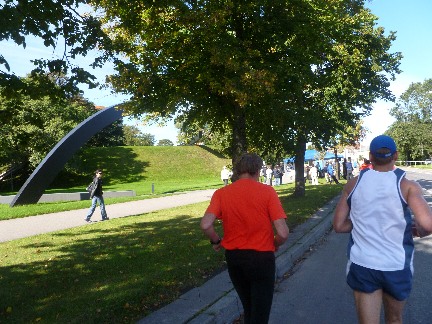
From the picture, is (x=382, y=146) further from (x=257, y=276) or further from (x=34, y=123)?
(x=34, y=123)

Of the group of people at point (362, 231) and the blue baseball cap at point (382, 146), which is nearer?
the group of people at point (362, 231)

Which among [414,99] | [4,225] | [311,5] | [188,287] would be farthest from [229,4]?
[414,99]

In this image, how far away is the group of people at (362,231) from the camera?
283cm

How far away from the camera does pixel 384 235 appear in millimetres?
2863

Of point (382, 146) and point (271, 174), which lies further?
point (271, 174)

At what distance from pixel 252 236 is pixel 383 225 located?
960 millimetres

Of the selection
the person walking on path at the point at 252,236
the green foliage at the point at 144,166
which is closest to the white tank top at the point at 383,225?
the person walking on path at the point at 252,236

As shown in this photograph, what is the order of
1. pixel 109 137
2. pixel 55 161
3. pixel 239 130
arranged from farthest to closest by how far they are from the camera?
pixel 109 137, pixel 55 161, pixel 239 130

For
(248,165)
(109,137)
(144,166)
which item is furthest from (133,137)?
(248,165)

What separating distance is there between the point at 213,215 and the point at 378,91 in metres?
20.3

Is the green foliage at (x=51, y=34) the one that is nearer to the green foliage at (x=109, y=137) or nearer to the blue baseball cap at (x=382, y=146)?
the blue baseball cap at (x=382, y=146)

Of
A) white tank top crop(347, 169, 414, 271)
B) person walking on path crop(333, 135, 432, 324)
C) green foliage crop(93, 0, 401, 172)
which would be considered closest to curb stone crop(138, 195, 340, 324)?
person walking on path crop(333, 135, 432, 324)

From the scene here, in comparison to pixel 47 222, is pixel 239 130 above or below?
above

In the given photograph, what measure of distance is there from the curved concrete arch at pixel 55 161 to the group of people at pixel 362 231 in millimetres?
19974
